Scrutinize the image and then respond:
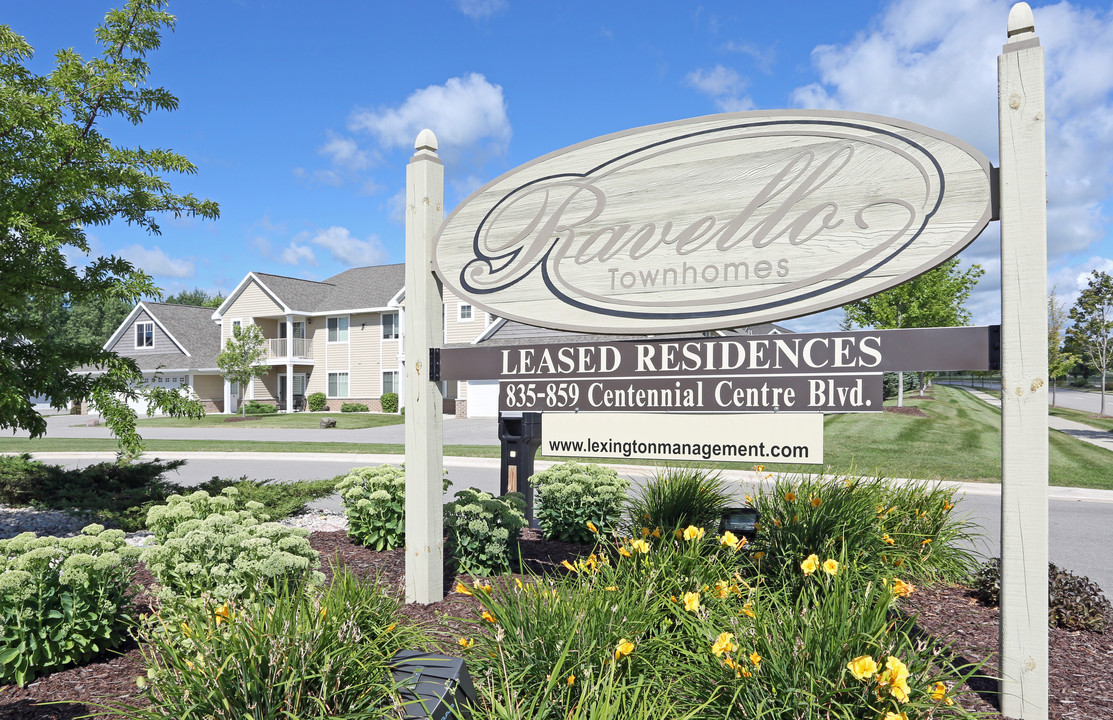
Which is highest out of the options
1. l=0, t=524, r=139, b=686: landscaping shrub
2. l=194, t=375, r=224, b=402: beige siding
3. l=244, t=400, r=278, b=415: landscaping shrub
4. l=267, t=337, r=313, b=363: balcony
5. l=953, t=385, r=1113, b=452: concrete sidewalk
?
l=267, t=337, r=313, b=363: balcony

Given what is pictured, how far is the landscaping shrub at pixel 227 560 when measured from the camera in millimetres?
3873

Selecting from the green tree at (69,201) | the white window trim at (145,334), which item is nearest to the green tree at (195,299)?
the white window trim at (145,334)

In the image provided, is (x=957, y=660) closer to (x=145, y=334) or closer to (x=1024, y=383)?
(x=1024, y=383)

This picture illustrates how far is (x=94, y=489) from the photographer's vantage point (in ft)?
30.5

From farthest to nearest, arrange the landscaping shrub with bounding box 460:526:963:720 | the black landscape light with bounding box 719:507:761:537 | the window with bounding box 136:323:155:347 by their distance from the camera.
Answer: the window with bounding box 136:323:155:347
the black landscape light with bounding box 719:507:761:537
the landscaping shrub with bounding box 460:526:963:720

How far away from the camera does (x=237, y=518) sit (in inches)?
180

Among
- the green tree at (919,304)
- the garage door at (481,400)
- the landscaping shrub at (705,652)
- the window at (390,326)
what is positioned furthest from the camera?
the window at (390,326)

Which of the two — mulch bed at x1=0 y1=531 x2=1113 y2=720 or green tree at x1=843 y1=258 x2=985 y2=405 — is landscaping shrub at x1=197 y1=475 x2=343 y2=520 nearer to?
mulch bed at x1=0 y1=531 x2=1113 y2=720

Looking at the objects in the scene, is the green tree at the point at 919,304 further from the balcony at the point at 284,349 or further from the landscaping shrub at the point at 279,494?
the balcony at the point at 284,349

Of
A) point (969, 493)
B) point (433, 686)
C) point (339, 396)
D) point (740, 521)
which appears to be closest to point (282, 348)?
point (339, 396)

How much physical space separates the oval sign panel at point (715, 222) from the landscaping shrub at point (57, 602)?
2.80m

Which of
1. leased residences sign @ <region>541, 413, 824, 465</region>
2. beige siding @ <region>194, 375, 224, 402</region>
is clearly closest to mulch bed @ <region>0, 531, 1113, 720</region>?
leased residences sign @ <region>541, 413, 824, 465</region>

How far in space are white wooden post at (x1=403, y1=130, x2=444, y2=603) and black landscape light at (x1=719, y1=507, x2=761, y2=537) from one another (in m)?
2.16

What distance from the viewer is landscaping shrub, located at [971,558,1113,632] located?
439 cm
